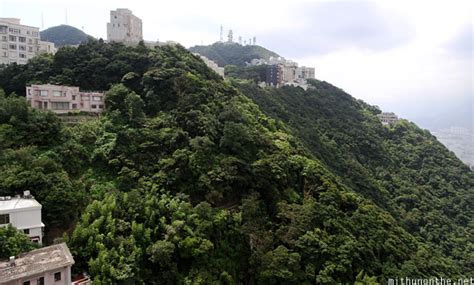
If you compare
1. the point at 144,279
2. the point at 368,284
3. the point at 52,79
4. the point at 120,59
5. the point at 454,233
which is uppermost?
the point at 120,59

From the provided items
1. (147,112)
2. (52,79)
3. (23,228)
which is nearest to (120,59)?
(52,79)

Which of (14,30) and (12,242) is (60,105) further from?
(14,30)

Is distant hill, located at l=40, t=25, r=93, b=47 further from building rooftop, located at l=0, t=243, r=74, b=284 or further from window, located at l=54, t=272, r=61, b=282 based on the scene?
window, located at l=54, t=272, r=61, b=282

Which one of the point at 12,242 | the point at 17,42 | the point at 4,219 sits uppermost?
the point at 17,42

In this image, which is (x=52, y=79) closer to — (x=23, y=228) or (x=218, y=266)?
(x=23, y=228)

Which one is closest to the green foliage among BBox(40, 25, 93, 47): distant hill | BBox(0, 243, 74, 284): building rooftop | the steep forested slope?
BBox(0, 243, 74, 284): building rooftop

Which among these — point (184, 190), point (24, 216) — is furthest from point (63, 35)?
point (24, 216)
